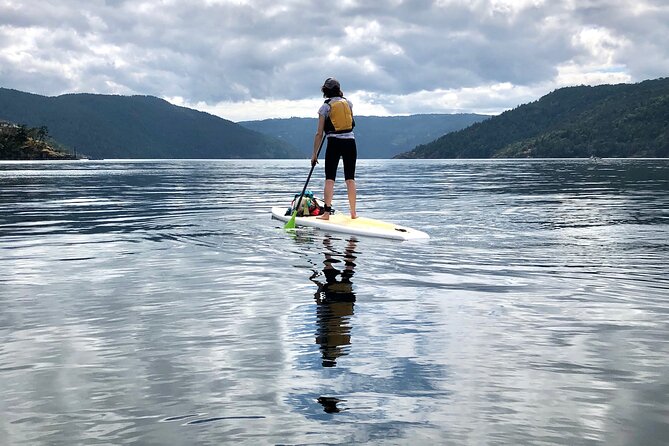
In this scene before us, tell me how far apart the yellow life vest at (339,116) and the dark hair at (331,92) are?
159 mm

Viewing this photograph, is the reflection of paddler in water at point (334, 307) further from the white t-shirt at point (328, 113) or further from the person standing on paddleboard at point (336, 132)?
the white t-shirt at point (328, 113)

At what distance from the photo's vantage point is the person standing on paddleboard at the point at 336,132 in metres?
17.8

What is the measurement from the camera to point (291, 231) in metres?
17.6

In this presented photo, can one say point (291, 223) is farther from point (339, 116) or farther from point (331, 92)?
point (331, 92)

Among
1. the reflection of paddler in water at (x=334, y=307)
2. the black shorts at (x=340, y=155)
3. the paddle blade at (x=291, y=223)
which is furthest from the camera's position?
the paddle blade at (x=291, y=223)

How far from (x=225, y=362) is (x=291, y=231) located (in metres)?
11.6

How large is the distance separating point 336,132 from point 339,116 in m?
0.46

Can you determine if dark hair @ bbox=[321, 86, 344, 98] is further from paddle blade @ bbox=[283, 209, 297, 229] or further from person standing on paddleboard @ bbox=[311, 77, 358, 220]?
paddle blade @ bbox=[283, 209, 297, 229]

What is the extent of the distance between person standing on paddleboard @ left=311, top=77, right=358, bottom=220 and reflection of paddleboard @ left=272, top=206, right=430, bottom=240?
1.59ft

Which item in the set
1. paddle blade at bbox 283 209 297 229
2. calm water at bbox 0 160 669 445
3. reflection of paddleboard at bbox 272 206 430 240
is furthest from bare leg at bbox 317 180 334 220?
calm water at bbox 0 160 669 445

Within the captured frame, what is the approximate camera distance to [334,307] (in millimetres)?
8289

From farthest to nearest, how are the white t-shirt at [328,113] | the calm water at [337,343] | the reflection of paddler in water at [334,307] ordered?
1. the white t-shirt at [328,113]
2. the reflection of paddler in water at [334,307]
3. the calm water at [337,343]

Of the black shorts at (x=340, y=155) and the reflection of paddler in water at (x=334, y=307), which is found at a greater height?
the black shorts at (x=340, y=155)

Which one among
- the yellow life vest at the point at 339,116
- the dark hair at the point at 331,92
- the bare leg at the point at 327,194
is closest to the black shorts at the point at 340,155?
the bare leg at the point at 327,194
